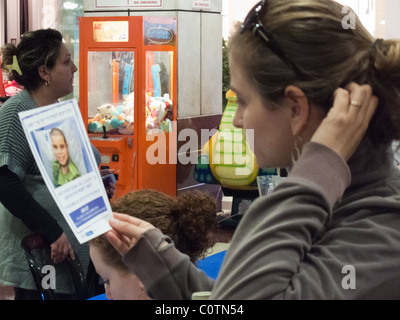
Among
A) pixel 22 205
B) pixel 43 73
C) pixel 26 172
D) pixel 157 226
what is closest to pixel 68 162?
pixel 157 226

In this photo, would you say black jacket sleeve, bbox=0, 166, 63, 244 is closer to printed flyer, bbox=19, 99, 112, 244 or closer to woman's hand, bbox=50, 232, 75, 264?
woman's hand, bbox=50, 232, 75, 264

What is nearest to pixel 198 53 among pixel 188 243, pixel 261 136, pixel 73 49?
pixel 73 49

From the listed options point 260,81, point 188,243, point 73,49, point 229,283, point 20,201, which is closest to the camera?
point 229,283

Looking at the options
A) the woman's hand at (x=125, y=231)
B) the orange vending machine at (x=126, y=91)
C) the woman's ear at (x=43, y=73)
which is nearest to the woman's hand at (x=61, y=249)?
the woman's ear at (x=43, y=73)

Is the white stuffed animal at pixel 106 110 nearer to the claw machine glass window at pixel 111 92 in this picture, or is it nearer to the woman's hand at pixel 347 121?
the claw machine glass window at pixel 111 92

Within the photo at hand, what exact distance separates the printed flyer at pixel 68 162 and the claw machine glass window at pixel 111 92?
18.3ft

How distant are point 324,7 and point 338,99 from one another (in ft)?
0.48

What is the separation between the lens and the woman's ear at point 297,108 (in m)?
1.02

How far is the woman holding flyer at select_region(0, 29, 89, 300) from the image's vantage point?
2795 millimetres

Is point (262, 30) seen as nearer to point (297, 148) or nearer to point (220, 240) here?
point (297, 148)

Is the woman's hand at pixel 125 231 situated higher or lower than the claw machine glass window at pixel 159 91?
higher

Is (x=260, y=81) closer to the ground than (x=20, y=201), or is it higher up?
higher up
